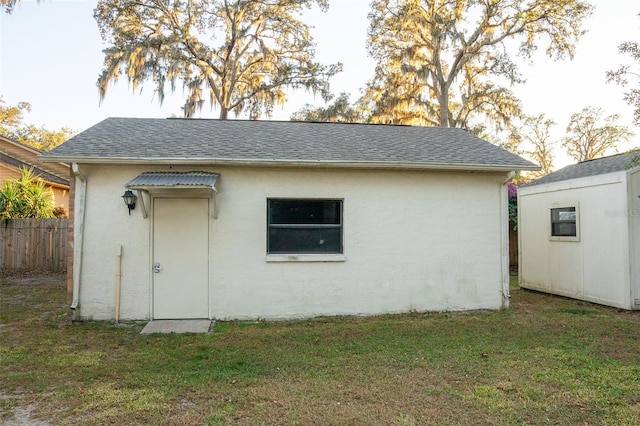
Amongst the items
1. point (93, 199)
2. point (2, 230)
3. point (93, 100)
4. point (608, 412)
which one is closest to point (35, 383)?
point (93, 199)

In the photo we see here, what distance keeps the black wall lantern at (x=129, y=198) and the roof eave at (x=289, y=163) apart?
50 cm

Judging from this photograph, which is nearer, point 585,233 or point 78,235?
point 78,235

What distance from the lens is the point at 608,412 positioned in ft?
11.5

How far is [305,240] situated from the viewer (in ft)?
24.2

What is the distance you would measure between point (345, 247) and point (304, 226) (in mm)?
832

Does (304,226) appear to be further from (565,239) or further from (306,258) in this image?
(565,239)

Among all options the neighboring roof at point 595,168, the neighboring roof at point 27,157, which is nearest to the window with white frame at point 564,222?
the neighboring roof at point 595,168

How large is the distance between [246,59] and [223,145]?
14.1m

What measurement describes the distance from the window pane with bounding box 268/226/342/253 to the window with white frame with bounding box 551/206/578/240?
554 cm

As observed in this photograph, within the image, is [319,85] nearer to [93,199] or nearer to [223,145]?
[223,145]

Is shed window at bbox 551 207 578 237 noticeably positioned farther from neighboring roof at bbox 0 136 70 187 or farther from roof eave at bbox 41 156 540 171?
neighboring roof at bbox 0 136 70 187

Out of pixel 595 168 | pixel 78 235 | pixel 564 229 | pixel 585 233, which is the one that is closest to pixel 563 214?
pixel 564 229

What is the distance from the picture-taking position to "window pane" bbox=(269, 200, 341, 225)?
24.0 ft

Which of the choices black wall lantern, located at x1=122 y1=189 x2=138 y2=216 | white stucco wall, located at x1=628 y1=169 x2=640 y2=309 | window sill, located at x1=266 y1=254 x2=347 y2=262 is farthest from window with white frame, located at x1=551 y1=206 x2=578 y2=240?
black wall lantern, located at x1=122 y1=189 x2=138 y2=216
